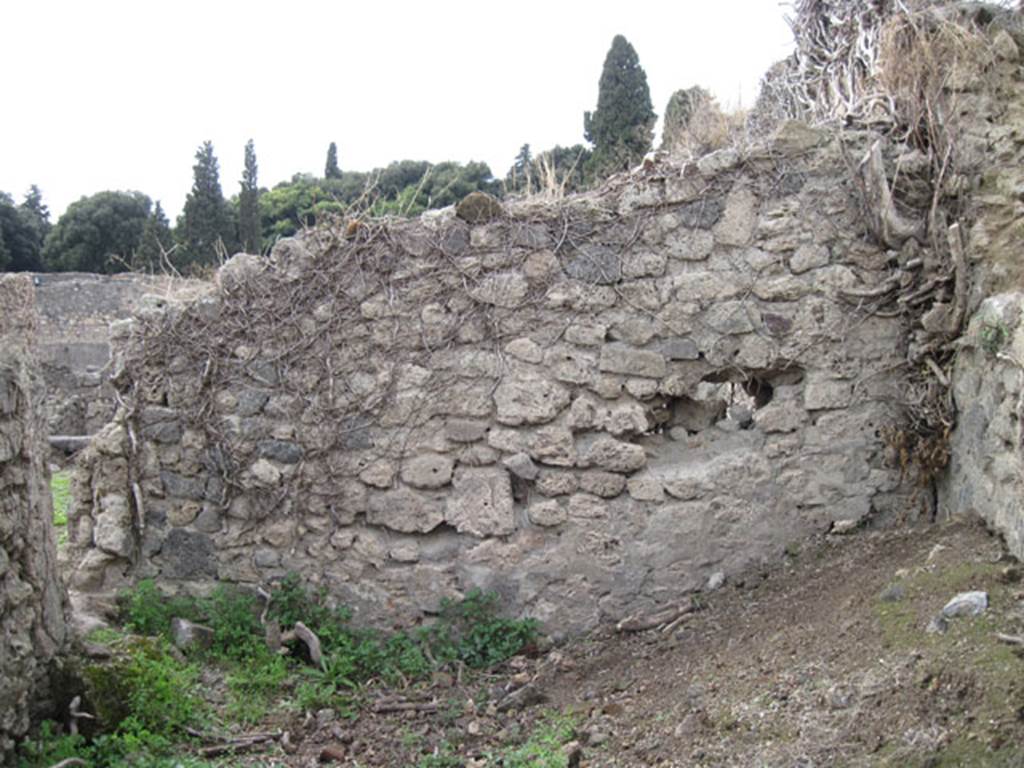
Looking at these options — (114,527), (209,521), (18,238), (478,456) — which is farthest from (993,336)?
(18,238)

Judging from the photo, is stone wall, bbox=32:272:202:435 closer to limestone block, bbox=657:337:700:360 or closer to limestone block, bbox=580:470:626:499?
limestone block, bbox=580:470:626:499

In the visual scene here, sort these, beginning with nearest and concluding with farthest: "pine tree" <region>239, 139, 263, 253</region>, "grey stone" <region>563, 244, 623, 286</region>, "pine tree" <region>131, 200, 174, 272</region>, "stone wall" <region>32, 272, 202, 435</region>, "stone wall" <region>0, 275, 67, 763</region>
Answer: "stone wall" <region>0, 275, 67, 763</region>, "grey stone" <region>563, 244, 623, 286</region>, "stone wall" <region>32, 272, 202, 435</region>, "pine tree" <region>239, 139, 263, 253</region>, "pine tree" <region>131, 200, 174, 272</region>

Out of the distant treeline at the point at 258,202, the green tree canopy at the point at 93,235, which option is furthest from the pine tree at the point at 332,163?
the green tree canopy at the point at 93,235

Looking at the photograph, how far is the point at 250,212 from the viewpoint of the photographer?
16.1 metres

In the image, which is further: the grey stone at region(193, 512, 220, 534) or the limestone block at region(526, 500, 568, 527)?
the grey stone at region(193, 512, 220, 534)

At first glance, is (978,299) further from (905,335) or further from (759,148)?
(759,148)

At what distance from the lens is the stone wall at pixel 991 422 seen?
3.60m

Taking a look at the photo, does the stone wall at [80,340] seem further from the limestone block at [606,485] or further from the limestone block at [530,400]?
the limestone block at [606,485]

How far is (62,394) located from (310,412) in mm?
8720

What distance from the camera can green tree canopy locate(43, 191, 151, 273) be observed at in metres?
22.9

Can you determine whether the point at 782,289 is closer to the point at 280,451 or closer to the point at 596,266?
the point at 596,266

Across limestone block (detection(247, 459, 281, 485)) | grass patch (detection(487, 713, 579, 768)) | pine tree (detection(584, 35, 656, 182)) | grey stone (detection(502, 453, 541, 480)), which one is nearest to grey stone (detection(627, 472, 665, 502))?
grey stone (detection(502, 453, 541, 480))

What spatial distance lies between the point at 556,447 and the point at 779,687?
1716 mm

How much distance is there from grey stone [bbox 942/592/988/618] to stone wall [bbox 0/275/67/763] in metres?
3.20
